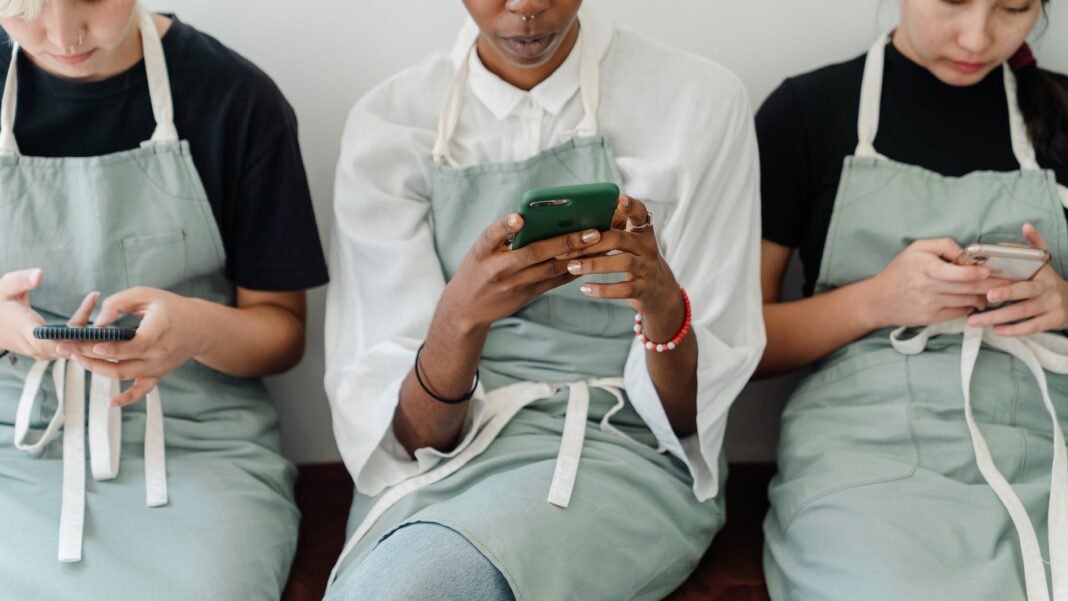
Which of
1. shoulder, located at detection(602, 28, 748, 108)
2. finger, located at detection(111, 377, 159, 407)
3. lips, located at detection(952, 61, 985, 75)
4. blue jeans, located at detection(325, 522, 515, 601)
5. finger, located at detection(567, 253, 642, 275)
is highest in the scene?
shoulder, located at detection(602, 28, 748, 108)

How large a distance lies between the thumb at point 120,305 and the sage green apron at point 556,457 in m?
0.45

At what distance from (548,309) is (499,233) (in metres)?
0.41

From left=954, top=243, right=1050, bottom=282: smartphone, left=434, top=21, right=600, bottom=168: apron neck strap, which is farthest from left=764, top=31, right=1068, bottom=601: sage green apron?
left=434, top=21, right=600, bottom=168: apron neck strap

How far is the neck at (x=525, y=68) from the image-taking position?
1787 millimetres

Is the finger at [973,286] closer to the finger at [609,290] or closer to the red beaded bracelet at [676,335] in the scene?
the red beaded bracelet at [676,335]

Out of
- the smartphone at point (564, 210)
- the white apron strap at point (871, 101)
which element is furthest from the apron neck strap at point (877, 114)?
the smartphone at point (564, 210)

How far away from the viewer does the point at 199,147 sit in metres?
1.81

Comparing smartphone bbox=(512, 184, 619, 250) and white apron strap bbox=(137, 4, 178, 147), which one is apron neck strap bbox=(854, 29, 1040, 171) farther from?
white apron strap bbox=(137, 4, 178, 147)

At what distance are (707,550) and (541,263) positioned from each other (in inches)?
27.0

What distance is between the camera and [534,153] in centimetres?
179

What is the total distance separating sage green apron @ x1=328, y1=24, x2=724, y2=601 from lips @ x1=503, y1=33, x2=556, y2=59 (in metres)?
0.15

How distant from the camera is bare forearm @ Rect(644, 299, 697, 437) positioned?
1.57 metres

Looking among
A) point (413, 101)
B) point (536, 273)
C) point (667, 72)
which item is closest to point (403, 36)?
point (413, 101)

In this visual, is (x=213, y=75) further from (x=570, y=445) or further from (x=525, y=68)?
(x=570, y=445)
